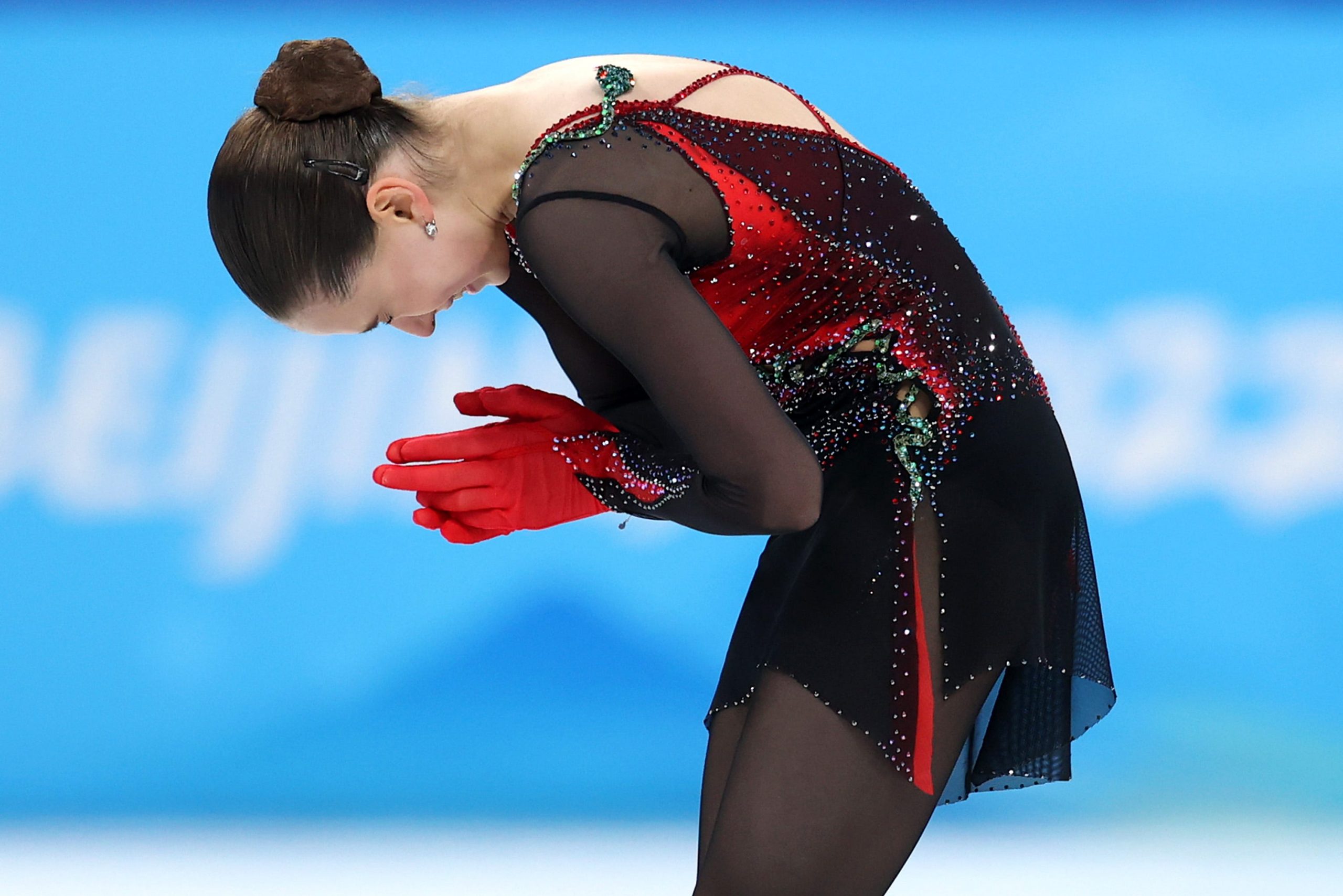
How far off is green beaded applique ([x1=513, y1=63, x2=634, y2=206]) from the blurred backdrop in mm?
1507

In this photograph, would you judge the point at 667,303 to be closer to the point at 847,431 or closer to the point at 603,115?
the point at 603,115

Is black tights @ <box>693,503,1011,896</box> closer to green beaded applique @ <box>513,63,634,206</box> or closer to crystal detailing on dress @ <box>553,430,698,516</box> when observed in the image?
crystal detailing on dress @ <box>553,430,698,516</box>

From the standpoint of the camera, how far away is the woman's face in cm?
98

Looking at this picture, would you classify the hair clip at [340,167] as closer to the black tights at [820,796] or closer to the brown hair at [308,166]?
the brown hair at [308,166]

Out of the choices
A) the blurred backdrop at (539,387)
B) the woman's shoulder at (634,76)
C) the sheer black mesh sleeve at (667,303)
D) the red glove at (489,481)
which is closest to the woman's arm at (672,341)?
the sheer black mesh sleeve at (667,303)

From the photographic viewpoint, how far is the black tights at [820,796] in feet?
3.29

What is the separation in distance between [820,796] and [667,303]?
38cm

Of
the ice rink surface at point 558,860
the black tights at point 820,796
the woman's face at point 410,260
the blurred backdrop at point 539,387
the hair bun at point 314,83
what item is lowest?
the black tights at point 820,796

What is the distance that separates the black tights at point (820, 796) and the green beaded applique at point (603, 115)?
36 centimetres

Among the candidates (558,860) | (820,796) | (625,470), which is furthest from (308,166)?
(558,860)

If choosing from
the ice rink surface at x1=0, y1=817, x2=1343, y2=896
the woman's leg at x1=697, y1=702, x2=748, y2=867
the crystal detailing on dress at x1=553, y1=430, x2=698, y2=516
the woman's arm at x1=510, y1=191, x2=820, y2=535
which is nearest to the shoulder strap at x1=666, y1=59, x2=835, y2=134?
the woman's arm at x1=510, y1=191, x2=820, y2=535

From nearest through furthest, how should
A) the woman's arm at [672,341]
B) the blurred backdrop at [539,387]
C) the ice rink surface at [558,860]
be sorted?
the woman's arm at [672,341] → the ice rink surface at [558,860] → the blurred backdrop at [539,387]

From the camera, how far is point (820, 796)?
1.01 m

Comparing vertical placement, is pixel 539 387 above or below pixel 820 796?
above
